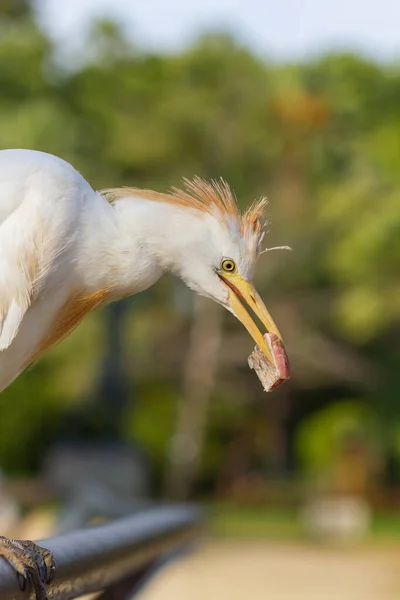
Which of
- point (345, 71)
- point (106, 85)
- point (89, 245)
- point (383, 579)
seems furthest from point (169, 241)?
point (345, 71)

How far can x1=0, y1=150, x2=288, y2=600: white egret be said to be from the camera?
8.13ft

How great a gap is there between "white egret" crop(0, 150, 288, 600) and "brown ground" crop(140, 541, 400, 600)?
641cm

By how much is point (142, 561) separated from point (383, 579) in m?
9.89

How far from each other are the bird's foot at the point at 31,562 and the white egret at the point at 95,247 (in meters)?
0.53

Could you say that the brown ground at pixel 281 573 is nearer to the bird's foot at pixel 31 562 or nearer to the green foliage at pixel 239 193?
the green foliage at pixel 239 193

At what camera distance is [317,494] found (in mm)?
20688

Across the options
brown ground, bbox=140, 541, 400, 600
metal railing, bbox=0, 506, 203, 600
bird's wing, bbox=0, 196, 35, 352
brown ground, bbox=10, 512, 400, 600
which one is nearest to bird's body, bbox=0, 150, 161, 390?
bird's wing, bbox=0, 196, 35, 352

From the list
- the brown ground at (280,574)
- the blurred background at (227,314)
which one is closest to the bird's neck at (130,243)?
the brown ground at (280,574)

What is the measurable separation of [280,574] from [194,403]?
8.40 m

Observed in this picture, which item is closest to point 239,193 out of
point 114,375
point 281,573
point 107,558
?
point 114,375

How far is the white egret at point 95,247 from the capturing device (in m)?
2.48

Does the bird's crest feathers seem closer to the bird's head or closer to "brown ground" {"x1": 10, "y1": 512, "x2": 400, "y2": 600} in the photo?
the bird's head

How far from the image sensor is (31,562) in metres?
1.94

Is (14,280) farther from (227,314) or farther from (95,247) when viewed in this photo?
(227,314)
